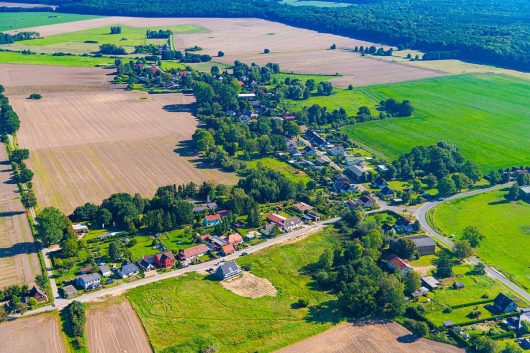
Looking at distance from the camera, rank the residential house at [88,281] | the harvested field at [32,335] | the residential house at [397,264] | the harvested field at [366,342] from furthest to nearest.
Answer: the residential house at [397,264] < the residential house at [88,281] < the harvested field at [366,342] < the harvested field at [32,335]

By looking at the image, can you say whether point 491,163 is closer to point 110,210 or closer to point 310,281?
point 310,281

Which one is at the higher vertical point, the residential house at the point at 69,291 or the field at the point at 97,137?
the field at the point at 97,137

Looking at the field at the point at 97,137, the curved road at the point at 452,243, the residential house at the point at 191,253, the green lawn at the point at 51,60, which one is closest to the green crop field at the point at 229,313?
the residential house at the point at 191,253

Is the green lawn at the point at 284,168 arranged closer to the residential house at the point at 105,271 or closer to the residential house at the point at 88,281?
the residential house at the point at 105,271

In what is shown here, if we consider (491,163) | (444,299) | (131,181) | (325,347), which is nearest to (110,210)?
(131,181)

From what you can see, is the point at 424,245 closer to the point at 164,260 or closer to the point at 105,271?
the point at 164,260

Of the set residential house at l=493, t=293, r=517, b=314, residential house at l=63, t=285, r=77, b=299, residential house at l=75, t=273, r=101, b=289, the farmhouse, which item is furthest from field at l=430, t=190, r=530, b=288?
residential house at l=63, t=285, r=77, b=299

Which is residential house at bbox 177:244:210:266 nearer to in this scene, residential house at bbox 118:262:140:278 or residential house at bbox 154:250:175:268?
residential house at bbox 154:250:175:268

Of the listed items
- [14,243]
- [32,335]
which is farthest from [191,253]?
[14,243]
